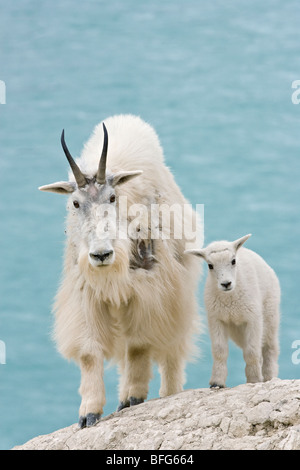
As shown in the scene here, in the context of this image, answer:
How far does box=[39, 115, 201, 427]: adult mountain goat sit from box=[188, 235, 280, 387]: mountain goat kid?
1.47 feet

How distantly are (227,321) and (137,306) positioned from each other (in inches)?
26.5

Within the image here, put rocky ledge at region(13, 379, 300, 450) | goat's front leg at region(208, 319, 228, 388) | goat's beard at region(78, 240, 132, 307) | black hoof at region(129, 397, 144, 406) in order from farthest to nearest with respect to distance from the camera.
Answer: black hoof at region(129, 397, 144, 406) < goat's front leg at region(208, 319, 228, 388) < goat's beard at region(78, 240, 132, 307) < rocky ledge at region(13, 379, 300, 450)

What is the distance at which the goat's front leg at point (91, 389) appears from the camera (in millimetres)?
6871

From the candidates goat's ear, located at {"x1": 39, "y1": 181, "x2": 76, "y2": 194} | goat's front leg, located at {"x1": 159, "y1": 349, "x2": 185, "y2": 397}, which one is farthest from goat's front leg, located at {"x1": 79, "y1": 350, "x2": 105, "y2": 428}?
goat's front leg, located at {"x1": 159, "y1": 349, "x2": 185, "y2": 397}

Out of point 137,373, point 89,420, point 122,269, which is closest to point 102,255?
point 122,269

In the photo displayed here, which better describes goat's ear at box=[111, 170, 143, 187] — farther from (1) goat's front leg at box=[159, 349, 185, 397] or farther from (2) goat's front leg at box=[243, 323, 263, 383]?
(1) goat's front leg at box=[159, 349, 185, 397]

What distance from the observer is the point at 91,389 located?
694cm

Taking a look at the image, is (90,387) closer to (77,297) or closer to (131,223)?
(77,297)

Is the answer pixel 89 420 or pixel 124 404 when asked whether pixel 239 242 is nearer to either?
pixel 89 420

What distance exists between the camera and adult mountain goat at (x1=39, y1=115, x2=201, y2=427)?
6758 millimetres

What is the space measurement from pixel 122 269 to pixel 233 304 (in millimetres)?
742

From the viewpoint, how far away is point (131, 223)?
703 centimetres
